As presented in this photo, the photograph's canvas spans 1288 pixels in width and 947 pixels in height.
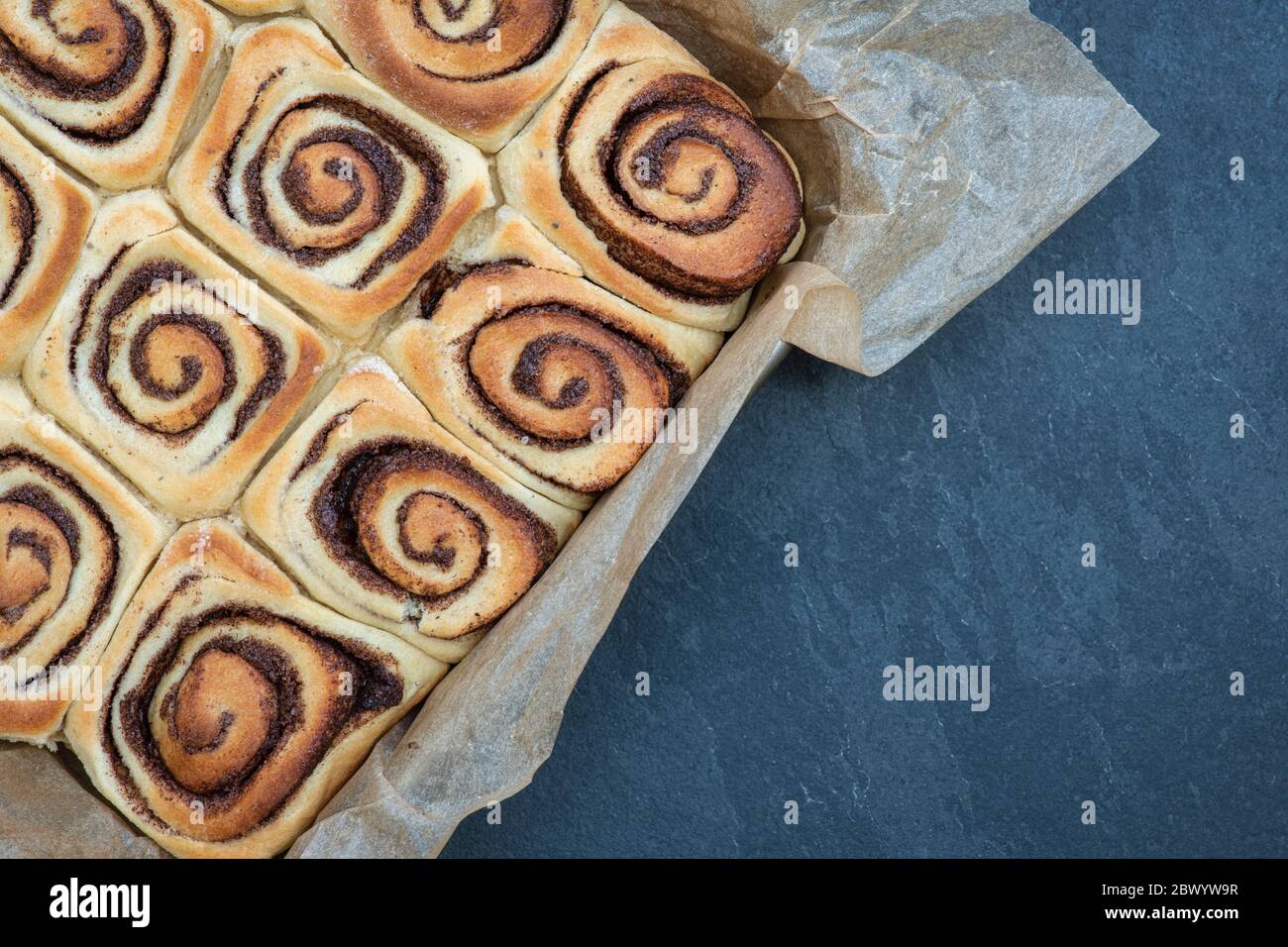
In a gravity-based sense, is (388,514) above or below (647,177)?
below

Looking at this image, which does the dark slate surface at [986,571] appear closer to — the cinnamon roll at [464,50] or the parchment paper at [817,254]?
the parchment paper at [817,254]

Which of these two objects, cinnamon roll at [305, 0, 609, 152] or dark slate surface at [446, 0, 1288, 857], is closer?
cinnamon roll at [305, 0, 609, 152]

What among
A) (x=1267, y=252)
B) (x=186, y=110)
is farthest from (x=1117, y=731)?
(x=186, y=110)

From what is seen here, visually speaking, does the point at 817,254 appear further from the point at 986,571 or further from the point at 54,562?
the point at 54,562

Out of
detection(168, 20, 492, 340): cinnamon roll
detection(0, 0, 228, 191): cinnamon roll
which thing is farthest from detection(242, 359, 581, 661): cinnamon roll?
detection(0, 0, 228, 191): cinnamon roll

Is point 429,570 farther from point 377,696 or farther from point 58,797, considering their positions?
point 58,797

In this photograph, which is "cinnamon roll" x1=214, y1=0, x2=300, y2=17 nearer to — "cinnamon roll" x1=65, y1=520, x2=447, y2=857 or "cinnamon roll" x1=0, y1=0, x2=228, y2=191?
"cinnamon roll" x1=0, y1=0, x2=228, y2=191

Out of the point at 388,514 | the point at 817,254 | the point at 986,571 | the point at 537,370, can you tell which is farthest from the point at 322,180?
the point at 986,571
